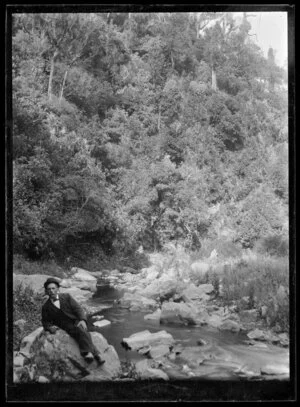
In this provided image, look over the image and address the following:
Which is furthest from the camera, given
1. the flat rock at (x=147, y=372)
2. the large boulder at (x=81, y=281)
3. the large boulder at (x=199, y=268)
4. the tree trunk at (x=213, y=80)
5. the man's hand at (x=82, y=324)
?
the tree trunk at (x=213, y=80)

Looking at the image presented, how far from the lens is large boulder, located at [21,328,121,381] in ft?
17.9

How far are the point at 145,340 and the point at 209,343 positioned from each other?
670mm

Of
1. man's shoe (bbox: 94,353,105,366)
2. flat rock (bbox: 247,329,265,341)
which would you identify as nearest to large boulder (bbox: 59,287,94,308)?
man's shoe (bbox: 94,353,105,366)

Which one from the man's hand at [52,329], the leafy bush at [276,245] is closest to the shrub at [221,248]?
the leafy bush at [276,245]

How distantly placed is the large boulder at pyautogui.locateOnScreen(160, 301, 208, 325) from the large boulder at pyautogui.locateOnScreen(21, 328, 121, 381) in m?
0.67

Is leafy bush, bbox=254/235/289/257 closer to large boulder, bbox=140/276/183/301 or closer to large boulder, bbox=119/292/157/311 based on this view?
large boulder, bbox=140/276/183/301

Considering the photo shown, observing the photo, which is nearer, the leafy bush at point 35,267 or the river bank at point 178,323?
the river bank at point 178,323

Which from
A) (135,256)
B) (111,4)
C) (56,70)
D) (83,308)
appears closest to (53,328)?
(83,308)

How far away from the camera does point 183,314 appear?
225 inches

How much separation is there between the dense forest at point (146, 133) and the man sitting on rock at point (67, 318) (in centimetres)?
42

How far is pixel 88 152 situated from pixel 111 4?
5.19 ft

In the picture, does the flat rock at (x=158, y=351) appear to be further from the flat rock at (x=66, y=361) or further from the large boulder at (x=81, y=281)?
the large boulder at (x=81, y=281)

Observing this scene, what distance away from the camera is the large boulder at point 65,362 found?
5469mm

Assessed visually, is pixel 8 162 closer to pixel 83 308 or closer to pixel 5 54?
pixel 5 54
